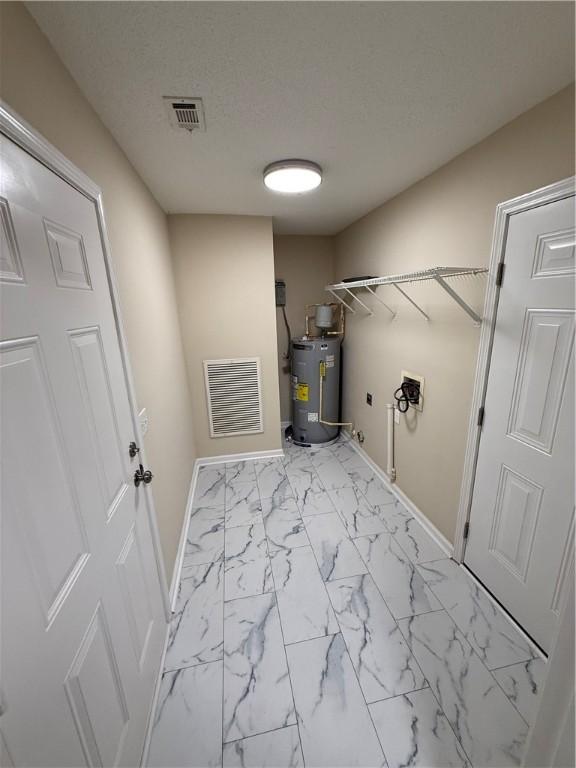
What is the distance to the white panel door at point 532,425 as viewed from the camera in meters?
1.21

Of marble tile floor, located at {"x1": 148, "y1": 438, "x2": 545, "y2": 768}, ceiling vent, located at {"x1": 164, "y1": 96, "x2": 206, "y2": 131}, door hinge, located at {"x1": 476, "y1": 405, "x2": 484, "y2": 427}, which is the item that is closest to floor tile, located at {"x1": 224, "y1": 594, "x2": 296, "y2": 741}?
marble tile floor, located at {"x1": 148, "y1": 438, "x2": 545, "y2": 768}

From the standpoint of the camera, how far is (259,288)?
276cm

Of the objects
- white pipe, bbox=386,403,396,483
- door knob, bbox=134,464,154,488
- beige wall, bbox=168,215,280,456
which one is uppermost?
beige wall, bbox=168,215,280,456

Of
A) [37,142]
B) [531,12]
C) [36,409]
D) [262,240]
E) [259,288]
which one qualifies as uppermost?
[531,12]

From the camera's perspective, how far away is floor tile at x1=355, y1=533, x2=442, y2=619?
64.5 inches

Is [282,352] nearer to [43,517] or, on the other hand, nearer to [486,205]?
[486,205]

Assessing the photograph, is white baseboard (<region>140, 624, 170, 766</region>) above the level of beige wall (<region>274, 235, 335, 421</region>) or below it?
below

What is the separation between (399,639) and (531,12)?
2367 mm

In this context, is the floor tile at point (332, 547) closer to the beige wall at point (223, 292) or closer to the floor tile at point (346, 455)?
the floor tile at point (346, 455)

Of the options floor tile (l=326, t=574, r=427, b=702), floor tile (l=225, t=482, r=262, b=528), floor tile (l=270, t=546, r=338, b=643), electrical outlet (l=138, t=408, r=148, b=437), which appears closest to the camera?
floor tile (l=326, t=574, r=427, b=702)

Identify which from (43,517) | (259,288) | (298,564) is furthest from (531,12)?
(298,564)

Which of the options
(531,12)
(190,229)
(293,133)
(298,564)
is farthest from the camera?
(190,229)

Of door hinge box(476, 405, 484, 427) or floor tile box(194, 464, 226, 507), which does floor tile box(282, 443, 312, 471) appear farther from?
door hinge box(476, 405, 484, 427)

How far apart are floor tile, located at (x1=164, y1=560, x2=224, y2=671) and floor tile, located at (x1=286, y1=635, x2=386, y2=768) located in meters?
0.39
